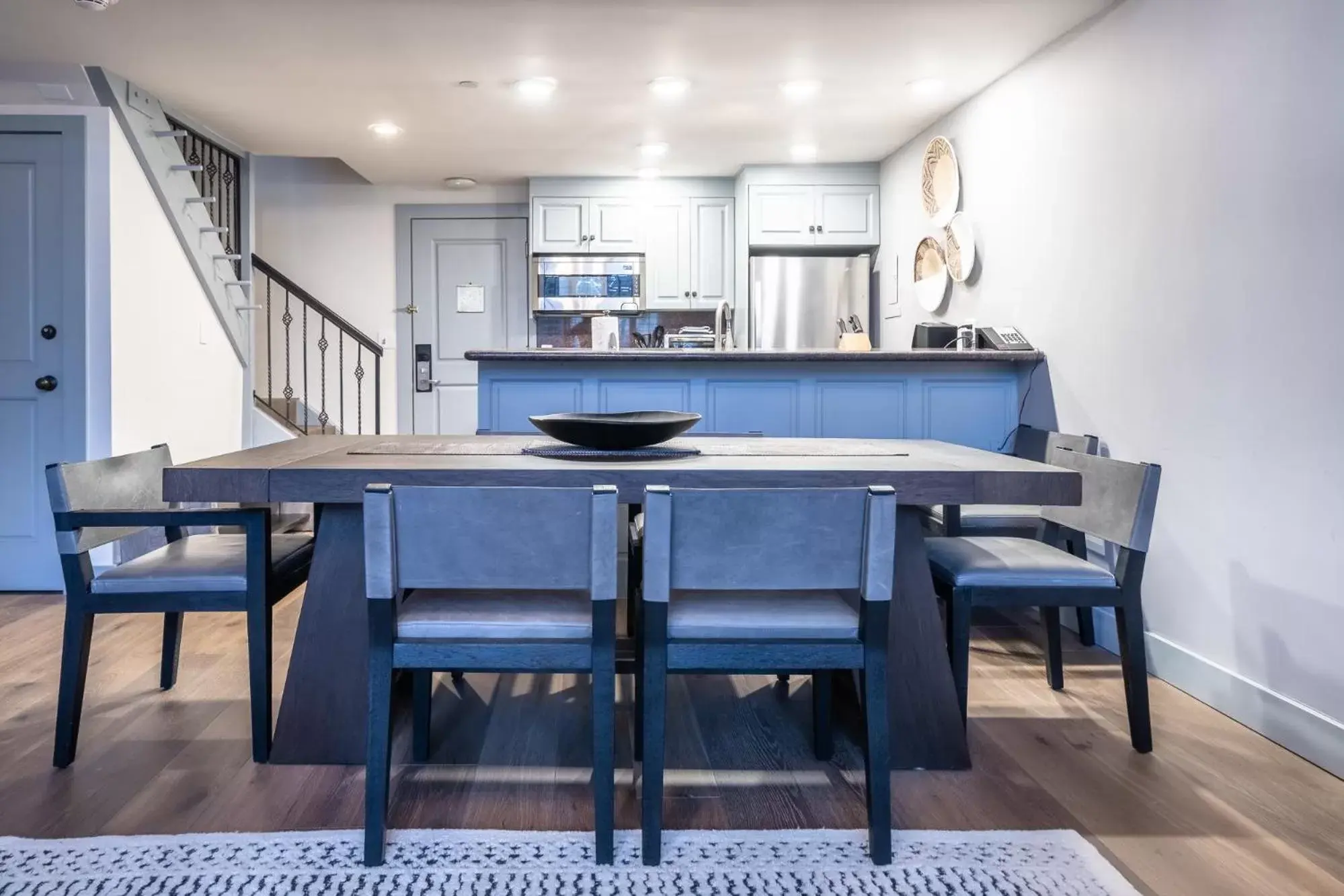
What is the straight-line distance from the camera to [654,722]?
1.54m

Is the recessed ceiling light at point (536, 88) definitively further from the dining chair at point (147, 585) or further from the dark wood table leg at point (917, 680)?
the dark wood table leg at point (917, 680)

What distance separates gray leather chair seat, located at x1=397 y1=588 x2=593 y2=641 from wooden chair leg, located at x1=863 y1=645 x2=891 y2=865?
0.51 meters

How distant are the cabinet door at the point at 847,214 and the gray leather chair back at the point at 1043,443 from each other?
2.38 meters

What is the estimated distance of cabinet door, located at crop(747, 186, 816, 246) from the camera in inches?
223

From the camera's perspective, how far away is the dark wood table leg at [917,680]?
6.49ft

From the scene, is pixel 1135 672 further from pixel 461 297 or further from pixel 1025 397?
pixel 461 297

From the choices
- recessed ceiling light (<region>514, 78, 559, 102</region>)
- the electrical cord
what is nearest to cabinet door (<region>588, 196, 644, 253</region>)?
recessed ceiling light (<region>514, 78, 559, 102</region>)

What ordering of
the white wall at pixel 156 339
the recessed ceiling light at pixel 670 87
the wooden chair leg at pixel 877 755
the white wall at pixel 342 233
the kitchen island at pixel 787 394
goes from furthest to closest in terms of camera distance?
the white wall at pixel 342 233, the recessed ceiling light at pixel 670 87, the white wall at pixel 156 339, the kitchen island at pixel 787 394, the wooden chair leg at pixel 877 755

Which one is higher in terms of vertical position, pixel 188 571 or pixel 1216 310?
pixel 1216 310

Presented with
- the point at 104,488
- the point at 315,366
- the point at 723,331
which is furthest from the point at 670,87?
the point at 315,366

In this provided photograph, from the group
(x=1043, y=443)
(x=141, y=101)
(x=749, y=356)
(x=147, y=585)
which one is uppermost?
(x=141, y=101)

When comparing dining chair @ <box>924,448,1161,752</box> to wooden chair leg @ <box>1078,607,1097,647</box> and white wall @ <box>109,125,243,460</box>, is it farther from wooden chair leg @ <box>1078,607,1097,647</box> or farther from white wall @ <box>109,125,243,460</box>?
white wall @ <box>109,125,243,460</box>

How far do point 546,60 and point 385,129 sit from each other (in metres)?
1.46

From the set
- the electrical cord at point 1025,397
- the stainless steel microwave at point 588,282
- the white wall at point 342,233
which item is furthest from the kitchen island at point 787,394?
the white wall at point 342,233
